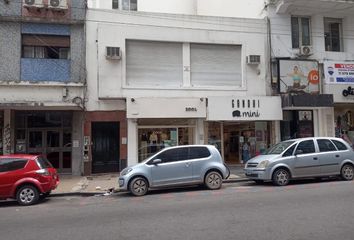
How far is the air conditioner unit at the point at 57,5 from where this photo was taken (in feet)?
61.3

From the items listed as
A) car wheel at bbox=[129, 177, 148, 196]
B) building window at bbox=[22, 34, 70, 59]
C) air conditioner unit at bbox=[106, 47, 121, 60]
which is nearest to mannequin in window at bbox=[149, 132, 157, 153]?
air conditioner unit at bbox=[106, 47, 121, 60]

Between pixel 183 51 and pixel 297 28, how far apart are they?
655cm

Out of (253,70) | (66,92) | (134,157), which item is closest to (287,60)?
(253,70)

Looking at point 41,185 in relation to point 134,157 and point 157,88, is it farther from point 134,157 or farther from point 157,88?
point 157,88

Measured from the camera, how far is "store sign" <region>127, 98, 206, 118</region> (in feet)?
61.5

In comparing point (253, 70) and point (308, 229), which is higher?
point (253, 70)

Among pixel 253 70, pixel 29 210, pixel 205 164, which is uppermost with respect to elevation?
pixel 253 70

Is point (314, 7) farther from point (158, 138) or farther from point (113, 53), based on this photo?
point (113, 53)

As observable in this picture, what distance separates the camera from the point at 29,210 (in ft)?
36.4

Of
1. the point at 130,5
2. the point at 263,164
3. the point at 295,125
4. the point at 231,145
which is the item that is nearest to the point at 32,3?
the point at 130,5

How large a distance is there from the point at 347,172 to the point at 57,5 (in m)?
14.3

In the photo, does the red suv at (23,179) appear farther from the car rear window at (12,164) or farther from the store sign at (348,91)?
the store sign at (348,91)

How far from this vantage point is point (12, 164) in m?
12.4

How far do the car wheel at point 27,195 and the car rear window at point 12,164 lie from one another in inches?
25.8
